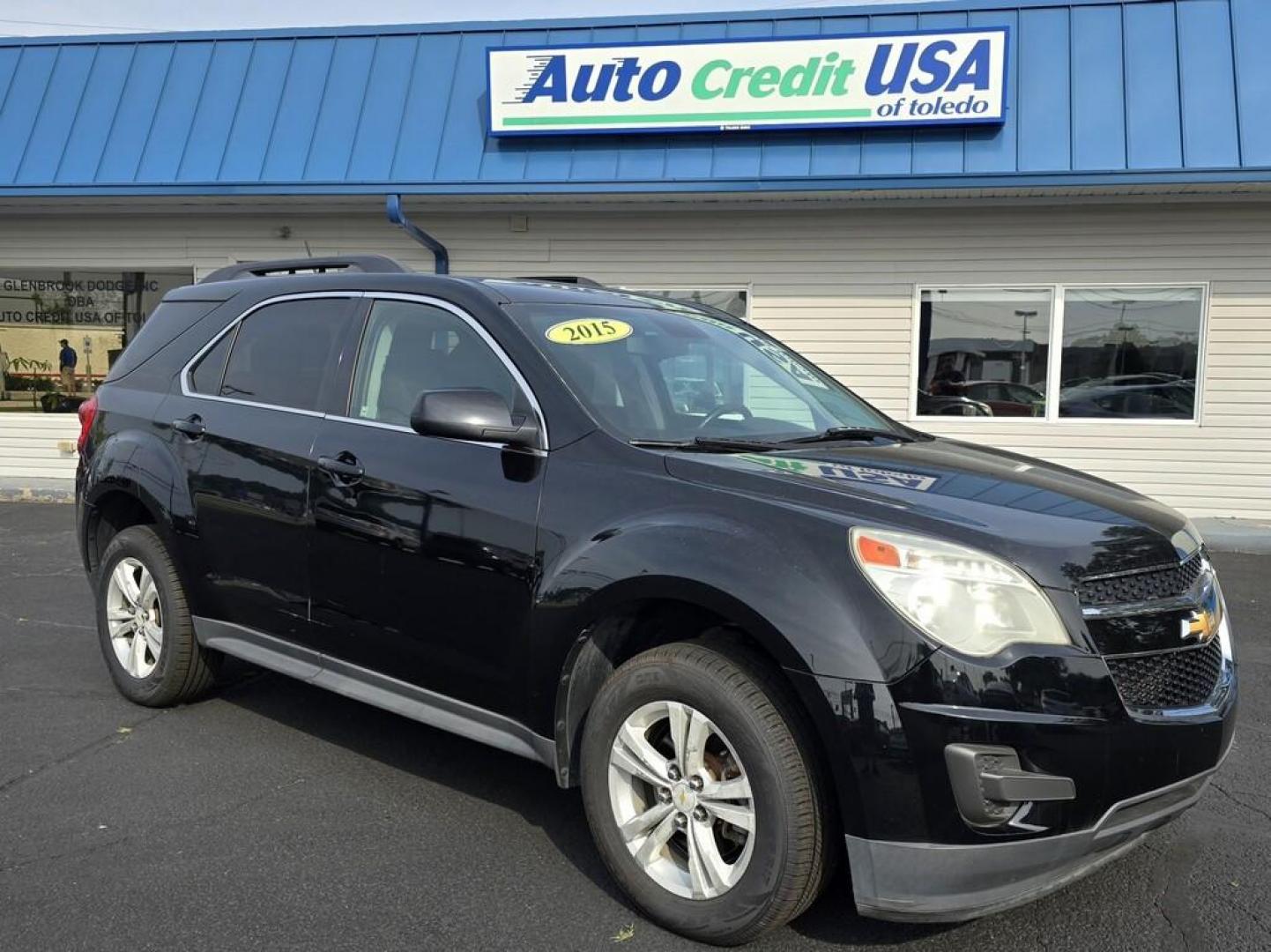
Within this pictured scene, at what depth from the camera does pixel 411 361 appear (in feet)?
12.0

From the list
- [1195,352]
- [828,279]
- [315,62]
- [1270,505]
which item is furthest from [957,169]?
[315,62]

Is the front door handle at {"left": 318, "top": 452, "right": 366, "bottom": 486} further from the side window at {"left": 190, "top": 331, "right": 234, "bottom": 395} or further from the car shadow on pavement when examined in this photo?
the car shadow on pavement

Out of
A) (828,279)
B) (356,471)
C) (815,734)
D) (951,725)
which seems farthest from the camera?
(828,279)

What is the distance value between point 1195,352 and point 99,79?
1217cm

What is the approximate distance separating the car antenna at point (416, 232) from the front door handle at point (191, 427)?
646 centimetres

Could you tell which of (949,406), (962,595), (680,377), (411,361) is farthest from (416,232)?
(962,595)

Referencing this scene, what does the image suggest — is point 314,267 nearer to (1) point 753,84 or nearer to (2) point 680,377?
(2) point 680,377

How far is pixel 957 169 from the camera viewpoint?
935cm

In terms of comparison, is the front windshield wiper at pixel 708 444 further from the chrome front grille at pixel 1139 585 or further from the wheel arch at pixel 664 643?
the chrome front grille at pixel 1139 585

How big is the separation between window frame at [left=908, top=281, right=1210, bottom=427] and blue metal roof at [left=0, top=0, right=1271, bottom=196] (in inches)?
49.2

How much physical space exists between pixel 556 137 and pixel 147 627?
7.23 m

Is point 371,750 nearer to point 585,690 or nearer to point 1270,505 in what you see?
point 585,690

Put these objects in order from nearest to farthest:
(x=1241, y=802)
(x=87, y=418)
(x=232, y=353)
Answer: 1. (x=1241, y=802)
2. (x=232, y=353)
3. (x=87, y=418)

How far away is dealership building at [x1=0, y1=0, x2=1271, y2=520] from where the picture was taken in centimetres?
938
